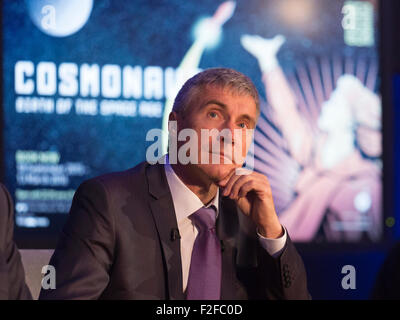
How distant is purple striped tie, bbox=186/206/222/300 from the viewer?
1856 mm

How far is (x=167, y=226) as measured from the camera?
6.19 ft

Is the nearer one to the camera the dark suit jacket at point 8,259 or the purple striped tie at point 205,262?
the dark suit jacket at point 8,259

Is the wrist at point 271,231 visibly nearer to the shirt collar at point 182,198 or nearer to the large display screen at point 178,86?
the shirt collar at point 182,198

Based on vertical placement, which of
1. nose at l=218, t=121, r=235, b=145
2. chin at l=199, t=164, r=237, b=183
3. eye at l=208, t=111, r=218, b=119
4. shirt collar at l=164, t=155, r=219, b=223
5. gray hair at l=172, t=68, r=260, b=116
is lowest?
shirt collar at l=164, t=155, r=219, b=223

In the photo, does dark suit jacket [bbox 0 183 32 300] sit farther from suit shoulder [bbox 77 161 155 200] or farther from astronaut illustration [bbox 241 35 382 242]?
astronaut illustration [bbox 241 35 382 242]

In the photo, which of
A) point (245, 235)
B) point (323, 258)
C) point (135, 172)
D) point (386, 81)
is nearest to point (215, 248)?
point (245, 235)

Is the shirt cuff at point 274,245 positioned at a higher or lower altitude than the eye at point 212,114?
lower

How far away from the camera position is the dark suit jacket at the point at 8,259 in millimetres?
1647

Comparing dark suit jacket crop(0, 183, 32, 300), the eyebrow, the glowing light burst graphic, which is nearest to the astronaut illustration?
the glowing light burst graphic

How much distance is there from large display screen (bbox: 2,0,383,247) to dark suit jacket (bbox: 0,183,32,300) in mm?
1744

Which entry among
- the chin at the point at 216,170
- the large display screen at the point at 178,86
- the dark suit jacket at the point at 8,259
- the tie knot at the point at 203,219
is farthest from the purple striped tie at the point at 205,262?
the large display screen at the point at 178,86

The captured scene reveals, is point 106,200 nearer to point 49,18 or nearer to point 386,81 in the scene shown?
point 49,18

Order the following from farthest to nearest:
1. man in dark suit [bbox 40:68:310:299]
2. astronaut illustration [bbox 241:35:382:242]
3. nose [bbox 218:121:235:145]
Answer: astronaut illustration [bbox 241:35:382:242] → nose [bbox 218:121:235:145] → man in dark suit [bbox 40:68:310:299]

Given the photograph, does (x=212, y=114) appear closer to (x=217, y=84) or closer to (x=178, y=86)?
(x=217, y=84)
